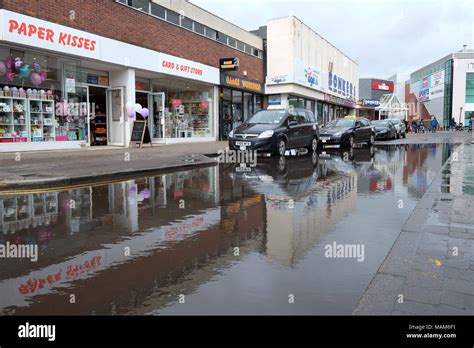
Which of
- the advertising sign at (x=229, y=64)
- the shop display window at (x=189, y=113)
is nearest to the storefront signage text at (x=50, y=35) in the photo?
the shop display window at (x=189, y=113)

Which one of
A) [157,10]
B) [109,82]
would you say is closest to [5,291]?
[109,82]

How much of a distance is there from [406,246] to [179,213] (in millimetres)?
3463

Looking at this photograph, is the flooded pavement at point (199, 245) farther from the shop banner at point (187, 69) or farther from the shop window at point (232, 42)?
the shop window at point (232, 42)

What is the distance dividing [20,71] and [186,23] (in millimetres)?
10632

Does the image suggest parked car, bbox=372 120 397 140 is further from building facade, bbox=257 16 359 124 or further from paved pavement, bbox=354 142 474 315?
paved pavement, bbox=354 142 474 315

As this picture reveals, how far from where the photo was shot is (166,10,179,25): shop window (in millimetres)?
22297

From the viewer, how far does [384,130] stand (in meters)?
30.8

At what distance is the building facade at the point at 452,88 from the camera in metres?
77.1

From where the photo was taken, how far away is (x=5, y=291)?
382 cm

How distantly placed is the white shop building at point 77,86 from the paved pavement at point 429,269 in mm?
13682

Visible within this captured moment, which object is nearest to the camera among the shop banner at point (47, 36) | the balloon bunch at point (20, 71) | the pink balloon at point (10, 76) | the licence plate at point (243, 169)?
the licence plate at point (243, 169)
